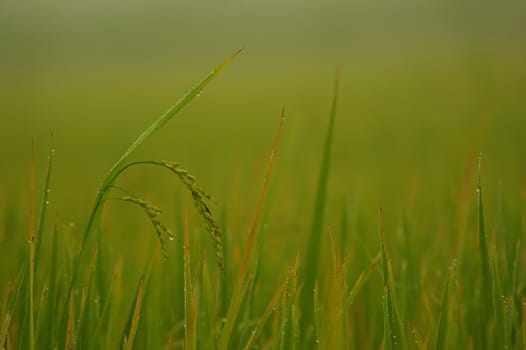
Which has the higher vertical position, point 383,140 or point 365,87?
point 365,87

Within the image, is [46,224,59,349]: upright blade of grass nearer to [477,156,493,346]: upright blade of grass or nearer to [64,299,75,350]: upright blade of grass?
[64,299,75,350]: upright blade of grass

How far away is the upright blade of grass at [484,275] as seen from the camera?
0.69m

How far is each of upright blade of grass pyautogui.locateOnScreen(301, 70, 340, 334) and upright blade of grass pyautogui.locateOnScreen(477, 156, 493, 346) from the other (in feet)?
0.80

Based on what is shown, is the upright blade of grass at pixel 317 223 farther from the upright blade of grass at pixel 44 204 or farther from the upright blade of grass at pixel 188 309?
the upright blade of grass at pixel 44 204

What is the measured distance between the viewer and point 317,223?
853mm

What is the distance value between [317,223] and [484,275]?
0.89 ft

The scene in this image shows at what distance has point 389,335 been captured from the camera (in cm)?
66

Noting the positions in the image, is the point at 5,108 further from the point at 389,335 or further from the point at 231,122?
the point at 389,335

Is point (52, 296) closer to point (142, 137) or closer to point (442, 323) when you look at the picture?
point (142, 137)

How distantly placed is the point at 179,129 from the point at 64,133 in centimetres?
126

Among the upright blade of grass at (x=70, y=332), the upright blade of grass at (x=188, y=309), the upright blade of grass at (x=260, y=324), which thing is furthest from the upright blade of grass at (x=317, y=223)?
the upright blade of grass at (x=70, y=332)

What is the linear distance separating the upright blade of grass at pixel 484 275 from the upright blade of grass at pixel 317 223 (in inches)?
9.5

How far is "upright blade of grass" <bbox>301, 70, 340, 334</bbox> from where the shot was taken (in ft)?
2.74

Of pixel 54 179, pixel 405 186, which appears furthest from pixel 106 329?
pixel 54 179
